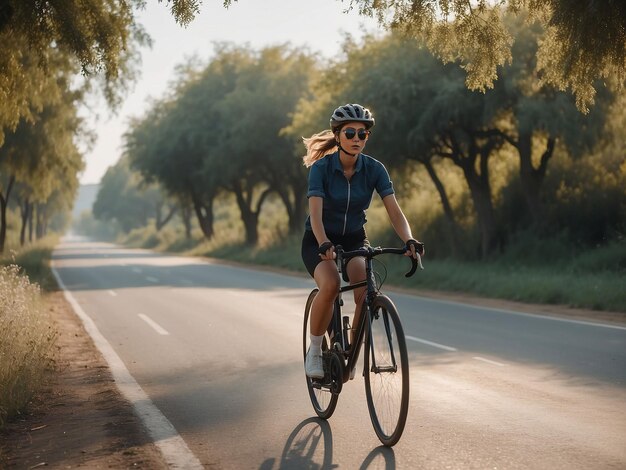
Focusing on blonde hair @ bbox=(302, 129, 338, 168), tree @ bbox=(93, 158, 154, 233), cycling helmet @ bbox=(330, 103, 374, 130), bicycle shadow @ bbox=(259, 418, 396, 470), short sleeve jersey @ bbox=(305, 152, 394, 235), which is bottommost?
bicycle shadow @ bbox=(259, 418, 396, 470)

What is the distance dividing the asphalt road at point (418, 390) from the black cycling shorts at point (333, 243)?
1.23 metres

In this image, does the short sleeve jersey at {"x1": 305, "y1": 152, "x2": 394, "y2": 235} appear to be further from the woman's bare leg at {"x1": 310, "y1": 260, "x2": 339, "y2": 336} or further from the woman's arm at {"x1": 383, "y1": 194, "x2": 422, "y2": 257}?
the woman's bare leg at {"x1": 310, "y1": 260, "x2": 339, "y2": 336}

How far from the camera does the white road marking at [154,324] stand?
42.7 feet

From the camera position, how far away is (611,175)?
24172 mm

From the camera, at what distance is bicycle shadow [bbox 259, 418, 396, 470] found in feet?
17.4

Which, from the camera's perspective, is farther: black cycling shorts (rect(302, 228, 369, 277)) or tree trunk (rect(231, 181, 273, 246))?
tree trunk (rect(231, 181, 273, 246))

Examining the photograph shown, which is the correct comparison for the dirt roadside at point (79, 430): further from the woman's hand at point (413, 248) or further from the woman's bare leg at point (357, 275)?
the woman's hand at point (413, 248)

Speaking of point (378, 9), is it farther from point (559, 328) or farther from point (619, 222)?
point (619, 222)

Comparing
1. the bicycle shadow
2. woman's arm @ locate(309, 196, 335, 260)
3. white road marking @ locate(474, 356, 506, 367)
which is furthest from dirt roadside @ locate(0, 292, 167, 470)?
white road marking @ locate(474, 356, 506, 367)

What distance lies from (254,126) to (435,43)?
3200 centimetres

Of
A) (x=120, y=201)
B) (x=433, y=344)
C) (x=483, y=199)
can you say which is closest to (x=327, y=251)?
(x=433, y=344)

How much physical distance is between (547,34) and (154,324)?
24.7 feet

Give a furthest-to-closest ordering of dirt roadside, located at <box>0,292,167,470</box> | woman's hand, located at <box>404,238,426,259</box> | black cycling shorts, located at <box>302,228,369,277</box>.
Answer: black cycling shorts, located at <box>302,228,369,277</box> → woman's hand, located at <box>404,238,426,259</box> → dirt roadside, located at <box>0,292,167,470</box>

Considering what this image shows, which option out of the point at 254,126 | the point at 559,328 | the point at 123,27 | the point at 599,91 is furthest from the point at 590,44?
the point at 254,126
